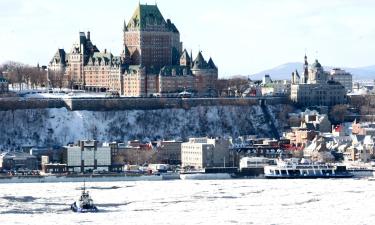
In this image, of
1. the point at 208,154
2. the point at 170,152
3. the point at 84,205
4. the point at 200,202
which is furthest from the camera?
the point at 170,152

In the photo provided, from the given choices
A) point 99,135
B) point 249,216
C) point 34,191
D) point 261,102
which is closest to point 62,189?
point 34,191

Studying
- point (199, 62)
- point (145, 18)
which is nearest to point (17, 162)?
point (145, 18)

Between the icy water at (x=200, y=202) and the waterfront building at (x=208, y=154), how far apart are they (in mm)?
10979

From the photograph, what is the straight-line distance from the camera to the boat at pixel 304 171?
112250mm

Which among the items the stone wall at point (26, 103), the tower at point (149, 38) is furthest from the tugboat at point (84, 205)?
the tower at point (149, 38)

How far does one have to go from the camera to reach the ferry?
112250 mm

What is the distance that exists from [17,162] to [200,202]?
101 feet

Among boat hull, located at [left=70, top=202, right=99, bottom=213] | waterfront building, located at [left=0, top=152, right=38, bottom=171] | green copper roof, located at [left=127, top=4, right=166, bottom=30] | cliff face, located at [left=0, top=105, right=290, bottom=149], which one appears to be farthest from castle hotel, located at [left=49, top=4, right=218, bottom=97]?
boat hull, located at [left=70, top=202, right=99, bottom=213]

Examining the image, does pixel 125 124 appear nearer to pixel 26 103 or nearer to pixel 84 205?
pixel 26 103

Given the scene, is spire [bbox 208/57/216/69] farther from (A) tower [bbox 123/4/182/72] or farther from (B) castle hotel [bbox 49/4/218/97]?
(A) tower [bbox 123/4/182/72]

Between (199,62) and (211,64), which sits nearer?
(199,62)

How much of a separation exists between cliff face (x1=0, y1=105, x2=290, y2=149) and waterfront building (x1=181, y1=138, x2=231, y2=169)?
16383 millimetres

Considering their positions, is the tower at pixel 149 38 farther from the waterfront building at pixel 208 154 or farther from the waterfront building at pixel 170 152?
the waterfront building at pixel 208 154

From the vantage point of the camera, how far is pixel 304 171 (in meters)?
113
